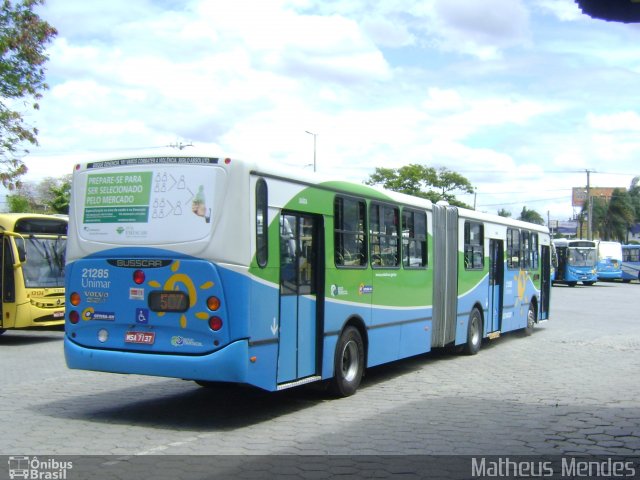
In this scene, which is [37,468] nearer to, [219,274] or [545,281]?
[219,274]

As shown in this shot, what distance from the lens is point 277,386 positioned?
28.0 ft

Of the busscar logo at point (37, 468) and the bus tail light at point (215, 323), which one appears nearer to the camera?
the busscar logo at point (37, 468)

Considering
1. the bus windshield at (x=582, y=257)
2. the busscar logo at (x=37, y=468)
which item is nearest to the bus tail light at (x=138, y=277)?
the busscar logo at (x=37, y=468)

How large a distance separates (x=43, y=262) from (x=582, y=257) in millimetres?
40637

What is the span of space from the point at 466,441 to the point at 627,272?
5601 cm

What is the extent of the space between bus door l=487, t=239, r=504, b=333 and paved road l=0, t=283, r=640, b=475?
2.37 metres

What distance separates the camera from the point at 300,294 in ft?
30.0

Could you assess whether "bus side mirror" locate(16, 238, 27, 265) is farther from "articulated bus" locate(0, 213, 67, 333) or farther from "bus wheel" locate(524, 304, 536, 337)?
"bus wheel" locate(524, 304, 536, 337)

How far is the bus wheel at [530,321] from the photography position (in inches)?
762

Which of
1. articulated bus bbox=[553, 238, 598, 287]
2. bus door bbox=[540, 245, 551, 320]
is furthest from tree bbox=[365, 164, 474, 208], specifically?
bus door bbox=[540, 245, 551, 320]

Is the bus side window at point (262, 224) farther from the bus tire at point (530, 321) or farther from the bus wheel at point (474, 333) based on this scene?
the bus tire at point (530, 321)

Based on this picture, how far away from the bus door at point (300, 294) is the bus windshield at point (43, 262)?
9.83 m

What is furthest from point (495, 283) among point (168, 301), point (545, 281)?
point (168, 301)

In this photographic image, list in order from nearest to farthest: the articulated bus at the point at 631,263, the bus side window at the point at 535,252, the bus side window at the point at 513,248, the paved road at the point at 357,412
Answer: the paved road at the point at 357,412, the bus side window at the point at 513,248, the bus side window at the point at 535,252, the articulated bus at the point at 631,263
